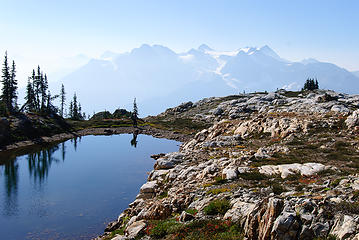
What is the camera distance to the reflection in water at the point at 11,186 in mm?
41125

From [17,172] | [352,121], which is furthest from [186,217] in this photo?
[17,172]


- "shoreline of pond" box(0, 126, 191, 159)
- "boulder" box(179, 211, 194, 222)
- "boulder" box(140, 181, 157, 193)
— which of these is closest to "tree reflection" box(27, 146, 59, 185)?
"shoreline of pond" box(0, 126, 191, 159)

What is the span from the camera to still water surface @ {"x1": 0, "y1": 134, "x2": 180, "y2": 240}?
3634 centimetres

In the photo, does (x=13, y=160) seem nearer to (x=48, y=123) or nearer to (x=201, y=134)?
(x=48, y=123)

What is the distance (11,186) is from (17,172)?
11.3 meters

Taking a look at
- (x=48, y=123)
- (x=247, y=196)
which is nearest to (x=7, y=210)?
(x=247, y=196)

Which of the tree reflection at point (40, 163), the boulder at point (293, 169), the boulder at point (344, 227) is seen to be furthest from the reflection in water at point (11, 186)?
the boulder at point (344, 227)

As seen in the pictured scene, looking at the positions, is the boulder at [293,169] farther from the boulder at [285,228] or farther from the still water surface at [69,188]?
the still water surface at [69,188]

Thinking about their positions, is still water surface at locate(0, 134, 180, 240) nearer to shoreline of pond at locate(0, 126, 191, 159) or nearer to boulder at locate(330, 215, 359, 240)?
shoreline of pond at locate(0, 126, 191, 159)

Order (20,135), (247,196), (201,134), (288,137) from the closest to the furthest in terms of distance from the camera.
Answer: (247,196) → (288,137) → (201,134) → (20,135)

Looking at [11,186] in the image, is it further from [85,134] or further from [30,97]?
[30,97]

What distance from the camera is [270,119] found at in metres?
66.2

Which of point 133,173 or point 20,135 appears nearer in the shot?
point 133,173

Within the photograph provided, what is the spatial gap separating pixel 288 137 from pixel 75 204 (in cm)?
4199
